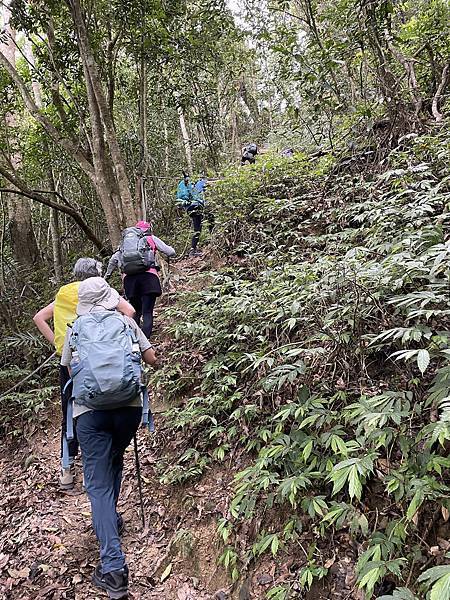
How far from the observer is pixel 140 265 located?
5.98m

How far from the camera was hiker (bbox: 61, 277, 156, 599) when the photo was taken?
3232mm

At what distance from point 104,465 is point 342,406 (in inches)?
70.5

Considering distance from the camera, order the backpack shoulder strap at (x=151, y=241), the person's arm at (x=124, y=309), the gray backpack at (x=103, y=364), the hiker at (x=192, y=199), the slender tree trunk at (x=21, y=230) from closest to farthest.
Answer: the gray backpack at (x=103, y=364)
the person's arm at (x=124, y=309)
the backpack shoulder strap at (x=151, y=241)
the slender tree trunk at (x=21, y=230)
the hiker at (x=192, y=199)

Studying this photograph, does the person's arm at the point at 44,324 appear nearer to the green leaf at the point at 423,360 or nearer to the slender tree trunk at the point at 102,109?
the green leaf at the point at 423,360

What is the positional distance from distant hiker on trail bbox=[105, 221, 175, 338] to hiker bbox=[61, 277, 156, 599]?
2.43m

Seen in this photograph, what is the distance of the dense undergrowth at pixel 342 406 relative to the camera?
Answer: 2504 millimetres

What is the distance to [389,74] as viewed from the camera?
765cm

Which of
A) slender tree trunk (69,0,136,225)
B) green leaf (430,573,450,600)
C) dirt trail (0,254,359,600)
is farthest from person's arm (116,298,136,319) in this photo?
slender tree trunk (69,0,136,225)

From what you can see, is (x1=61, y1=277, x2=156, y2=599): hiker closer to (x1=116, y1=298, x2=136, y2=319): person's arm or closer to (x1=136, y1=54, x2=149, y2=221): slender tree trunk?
(x1=116, y1=298, x2=136, y2=319): person's arm

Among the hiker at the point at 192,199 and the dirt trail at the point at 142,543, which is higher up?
the hiker at the point at 192,199

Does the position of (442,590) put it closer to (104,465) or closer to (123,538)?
(104,465)

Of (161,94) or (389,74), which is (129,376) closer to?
(389,74)

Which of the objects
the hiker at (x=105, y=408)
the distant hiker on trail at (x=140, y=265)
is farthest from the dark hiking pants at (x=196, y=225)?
the hiker at (x=105, y=408)

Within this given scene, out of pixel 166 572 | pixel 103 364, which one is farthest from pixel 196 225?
pixel 166 572
